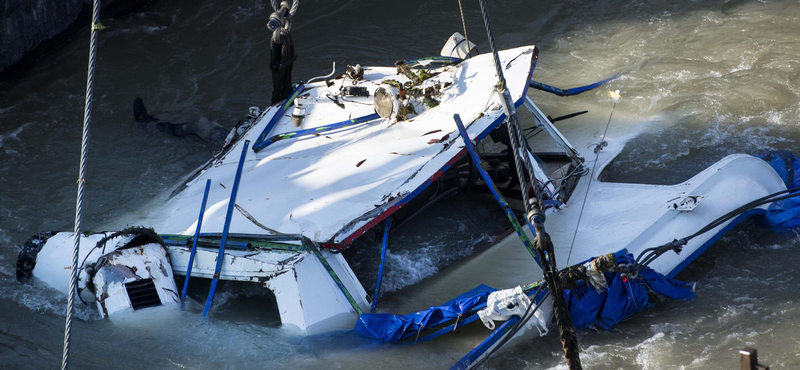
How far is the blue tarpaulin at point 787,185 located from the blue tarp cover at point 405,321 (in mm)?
2790

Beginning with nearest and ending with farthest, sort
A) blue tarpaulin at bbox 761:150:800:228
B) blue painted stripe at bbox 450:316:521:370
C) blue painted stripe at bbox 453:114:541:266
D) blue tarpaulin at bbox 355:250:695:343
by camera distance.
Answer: blue painted stripe at bbox 450:316:521:370
blue tarpaulin at bbox 355:250:695:343
blue painted stripe at bbox 453:114:541:266
blue tarpaulin at bbox 761:150:800:228

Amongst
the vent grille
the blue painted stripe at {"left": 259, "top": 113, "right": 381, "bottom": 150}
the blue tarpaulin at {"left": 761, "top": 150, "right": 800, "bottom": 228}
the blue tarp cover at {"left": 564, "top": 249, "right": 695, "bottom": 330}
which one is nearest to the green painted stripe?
the vent grille

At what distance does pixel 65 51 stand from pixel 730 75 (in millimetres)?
9657

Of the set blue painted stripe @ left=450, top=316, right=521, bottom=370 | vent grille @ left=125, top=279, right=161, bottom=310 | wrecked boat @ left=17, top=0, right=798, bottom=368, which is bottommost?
blue painted stripe @ left=450, top=316, right=521, bottom=370

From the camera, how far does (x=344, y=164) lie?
6164mm

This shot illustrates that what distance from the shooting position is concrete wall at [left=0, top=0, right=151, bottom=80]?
10.4 meters

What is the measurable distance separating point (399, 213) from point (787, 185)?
3.62m

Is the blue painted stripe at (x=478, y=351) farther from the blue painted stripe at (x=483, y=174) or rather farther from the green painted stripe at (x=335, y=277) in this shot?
the green painted stripe at (x=335, y=277)

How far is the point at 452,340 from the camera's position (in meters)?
5.27

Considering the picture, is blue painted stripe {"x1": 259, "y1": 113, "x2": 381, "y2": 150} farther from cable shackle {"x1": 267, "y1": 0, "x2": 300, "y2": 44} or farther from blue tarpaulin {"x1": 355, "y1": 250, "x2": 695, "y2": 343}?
blue tarpaulin {"x1": 355, "y1": 250, "x2": 695, "y2": 343}

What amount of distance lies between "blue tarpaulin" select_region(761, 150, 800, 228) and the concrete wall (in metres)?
9.96

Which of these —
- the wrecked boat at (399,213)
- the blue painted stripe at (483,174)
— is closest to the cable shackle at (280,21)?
the wrecked boat at (399,213)

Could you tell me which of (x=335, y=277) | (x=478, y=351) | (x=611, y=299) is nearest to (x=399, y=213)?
(x=335, y=277)

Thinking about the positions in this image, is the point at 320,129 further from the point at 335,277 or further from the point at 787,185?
the point at 787,185
